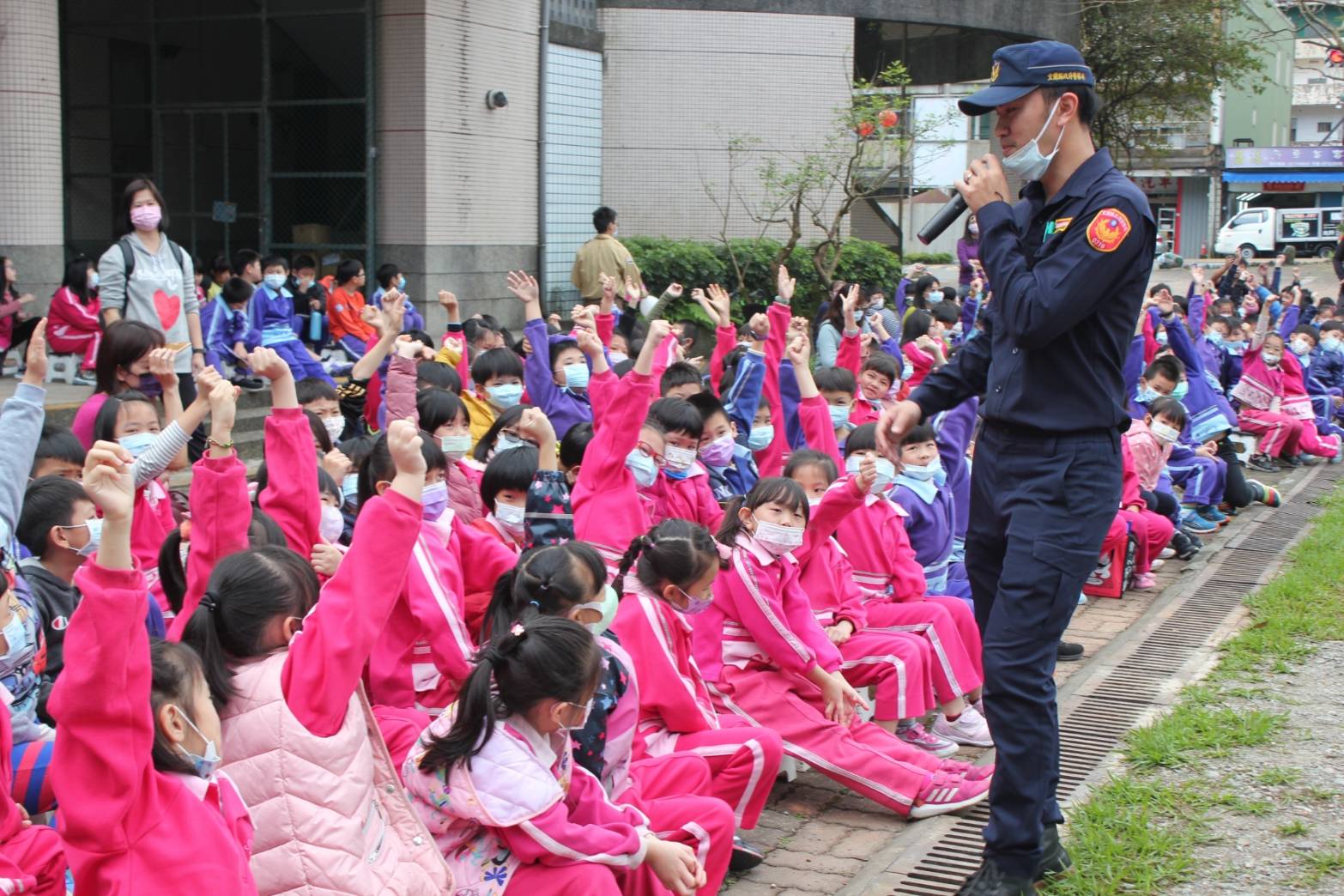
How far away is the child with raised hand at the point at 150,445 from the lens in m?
4.66

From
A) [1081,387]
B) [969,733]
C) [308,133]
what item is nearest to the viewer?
[1081,387]

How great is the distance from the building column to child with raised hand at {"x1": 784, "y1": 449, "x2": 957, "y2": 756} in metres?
7.35

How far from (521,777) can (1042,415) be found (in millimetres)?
1733

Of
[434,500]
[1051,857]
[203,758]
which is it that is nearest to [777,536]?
[434,500]

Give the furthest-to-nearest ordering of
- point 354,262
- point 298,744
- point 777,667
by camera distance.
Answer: point 354,262
point 777,667
point 298,744

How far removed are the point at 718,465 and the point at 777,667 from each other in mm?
1796

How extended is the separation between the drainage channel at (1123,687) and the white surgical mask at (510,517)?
1759 mm

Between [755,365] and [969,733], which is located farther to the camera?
[755,365]

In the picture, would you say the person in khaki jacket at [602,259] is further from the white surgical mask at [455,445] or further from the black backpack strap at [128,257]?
the white surgical mask at [455,445]

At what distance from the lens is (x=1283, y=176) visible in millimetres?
49500

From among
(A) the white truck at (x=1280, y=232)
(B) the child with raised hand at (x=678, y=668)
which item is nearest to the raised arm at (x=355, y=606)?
(B) the child with raised hand at (x=678, y=668)

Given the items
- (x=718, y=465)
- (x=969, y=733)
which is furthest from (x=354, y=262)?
(x=969, y=733)

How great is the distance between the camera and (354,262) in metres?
11.5

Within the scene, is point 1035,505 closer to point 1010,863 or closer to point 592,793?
point 1010,863
